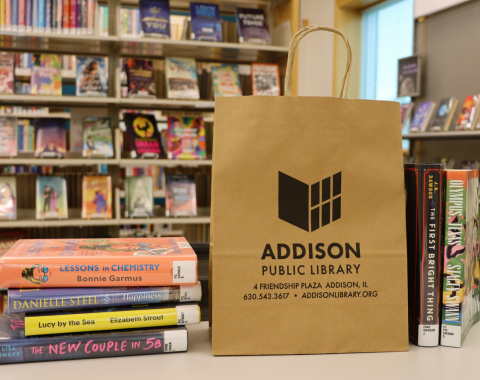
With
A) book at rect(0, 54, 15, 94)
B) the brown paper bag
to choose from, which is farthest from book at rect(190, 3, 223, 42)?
the brown paper bag

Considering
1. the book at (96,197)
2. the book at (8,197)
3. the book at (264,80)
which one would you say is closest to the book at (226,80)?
the book at (264,80)

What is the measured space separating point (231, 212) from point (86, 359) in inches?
12.3

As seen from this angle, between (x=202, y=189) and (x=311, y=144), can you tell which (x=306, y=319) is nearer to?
(x=311, y=144)

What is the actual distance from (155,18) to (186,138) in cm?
80

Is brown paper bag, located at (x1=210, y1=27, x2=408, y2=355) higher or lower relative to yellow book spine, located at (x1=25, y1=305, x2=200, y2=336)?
higher

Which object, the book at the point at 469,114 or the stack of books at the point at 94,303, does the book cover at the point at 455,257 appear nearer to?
the stack of books at the point at 94,303

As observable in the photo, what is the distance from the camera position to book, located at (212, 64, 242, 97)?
319cm

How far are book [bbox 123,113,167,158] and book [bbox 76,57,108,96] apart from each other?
0.24m

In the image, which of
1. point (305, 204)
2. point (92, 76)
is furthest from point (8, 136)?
point (305, 204)


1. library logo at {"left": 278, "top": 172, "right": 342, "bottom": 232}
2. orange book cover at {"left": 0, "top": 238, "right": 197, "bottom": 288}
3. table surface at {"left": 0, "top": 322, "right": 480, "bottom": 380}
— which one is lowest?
table surface at {"left": 0, "top": 322, "right": 480, "bottom": 380}

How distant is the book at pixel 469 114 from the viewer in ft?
10.3

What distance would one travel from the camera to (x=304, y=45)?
205 inches

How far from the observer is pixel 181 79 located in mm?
3113

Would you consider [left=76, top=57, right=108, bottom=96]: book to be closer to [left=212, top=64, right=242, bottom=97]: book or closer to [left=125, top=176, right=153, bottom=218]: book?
[left=125, top=176, right=153, bottom=218]: book
